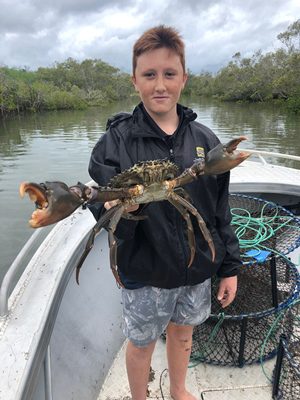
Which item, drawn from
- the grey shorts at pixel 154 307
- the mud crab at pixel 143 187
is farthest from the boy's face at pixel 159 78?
the grey shorts at pixel 154 307

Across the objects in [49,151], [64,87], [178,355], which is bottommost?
[49,151]

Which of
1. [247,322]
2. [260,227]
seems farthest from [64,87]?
[247,322]

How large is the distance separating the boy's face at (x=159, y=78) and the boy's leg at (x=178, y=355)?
4.87 feet

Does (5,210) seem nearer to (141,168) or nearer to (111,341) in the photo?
(111,341)

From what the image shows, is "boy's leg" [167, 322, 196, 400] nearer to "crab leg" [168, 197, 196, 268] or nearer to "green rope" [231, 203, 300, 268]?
"crab leg" [168, 197, 196, 268]

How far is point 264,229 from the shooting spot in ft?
11.9

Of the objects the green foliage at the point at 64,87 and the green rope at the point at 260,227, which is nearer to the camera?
the green rope at the point at 260,227

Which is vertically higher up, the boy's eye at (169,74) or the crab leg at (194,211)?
the boy's eye at (169,74)

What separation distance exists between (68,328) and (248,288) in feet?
5.64

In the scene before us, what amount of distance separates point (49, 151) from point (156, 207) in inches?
729

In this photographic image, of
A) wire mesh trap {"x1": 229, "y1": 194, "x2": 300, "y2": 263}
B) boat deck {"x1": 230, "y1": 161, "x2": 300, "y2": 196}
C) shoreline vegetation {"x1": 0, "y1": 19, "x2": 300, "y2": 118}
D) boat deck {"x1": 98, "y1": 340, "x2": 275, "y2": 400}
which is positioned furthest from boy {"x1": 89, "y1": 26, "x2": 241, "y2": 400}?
shoreline vegetation {"x1": 0, "y1": 19, "x2": 300, "y2": 118}

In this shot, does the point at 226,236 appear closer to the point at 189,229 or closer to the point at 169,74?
the point at 189,229

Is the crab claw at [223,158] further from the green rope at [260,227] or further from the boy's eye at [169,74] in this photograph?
the green rope at [260,227]

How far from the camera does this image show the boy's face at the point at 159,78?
6.32ft
